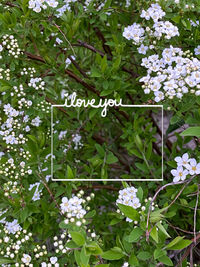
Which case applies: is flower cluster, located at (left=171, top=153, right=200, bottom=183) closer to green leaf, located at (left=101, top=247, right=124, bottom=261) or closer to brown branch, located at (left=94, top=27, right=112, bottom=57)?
green leaf, located at (left=101, top=247, right=124, bottom=261)

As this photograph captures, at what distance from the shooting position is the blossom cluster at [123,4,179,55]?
84.1 inches

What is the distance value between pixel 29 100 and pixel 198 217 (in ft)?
4.34

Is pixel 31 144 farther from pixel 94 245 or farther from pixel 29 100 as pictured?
pixel 94 245

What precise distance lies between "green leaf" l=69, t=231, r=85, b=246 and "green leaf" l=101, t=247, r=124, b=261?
17 centimetres

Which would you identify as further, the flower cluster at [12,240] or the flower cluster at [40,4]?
the flower cluster at [40,4]

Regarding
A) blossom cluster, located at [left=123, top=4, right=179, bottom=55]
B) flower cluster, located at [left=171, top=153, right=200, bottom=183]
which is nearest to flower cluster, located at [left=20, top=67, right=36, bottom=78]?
blossom cluster, located at [left=123, top=4, right=179, bottom=55]

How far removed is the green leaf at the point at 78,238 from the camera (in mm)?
1574

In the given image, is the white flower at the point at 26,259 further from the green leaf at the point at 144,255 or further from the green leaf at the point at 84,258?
the green leaf at the point at 144,255

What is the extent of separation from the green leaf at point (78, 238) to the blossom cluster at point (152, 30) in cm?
114

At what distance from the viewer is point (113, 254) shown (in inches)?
69.3

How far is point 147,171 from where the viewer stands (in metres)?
2.46

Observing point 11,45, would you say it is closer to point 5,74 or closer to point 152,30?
point 5,74

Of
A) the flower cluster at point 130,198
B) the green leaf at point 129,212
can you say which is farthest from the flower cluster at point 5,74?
the green leaf at point 129,212

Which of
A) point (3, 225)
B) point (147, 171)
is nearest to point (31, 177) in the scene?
point (3, 225)
